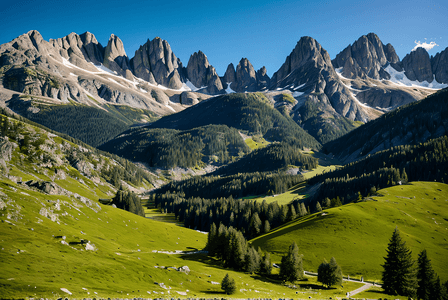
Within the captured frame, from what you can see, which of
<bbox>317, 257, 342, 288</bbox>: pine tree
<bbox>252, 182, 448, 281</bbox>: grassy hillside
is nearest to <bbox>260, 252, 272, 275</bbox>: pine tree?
<bbox>252, 182, 448, 281</bbox>: grassy hillside

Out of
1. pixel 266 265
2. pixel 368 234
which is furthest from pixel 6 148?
pixel 368 234

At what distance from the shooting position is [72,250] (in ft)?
189

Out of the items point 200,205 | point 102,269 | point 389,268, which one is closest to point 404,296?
point 389,268

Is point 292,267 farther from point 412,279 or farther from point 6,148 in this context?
point 6,148

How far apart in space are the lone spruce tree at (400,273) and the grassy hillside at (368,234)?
1167cm

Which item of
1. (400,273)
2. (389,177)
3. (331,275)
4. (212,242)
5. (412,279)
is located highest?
(389,177)

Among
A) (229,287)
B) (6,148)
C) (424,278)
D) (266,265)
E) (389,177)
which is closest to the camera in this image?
(229,287)

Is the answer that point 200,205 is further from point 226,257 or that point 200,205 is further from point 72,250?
point 72,250

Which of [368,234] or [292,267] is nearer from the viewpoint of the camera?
[292,267]

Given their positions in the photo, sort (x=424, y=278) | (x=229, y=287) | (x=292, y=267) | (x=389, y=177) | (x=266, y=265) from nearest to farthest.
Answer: (x=229, y=287), (x=424, y=278), (x=292, y=267), (x=266, y=265), (x=389, y=177)

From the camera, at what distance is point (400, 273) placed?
60969 mm

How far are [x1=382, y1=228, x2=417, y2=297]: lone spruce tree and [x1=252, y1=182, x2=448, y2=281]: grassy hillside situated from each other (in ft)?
38.3

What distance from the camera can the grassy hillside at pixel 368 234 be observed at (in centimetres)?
8012

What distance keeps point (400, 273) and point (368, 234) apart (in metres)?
33.4
